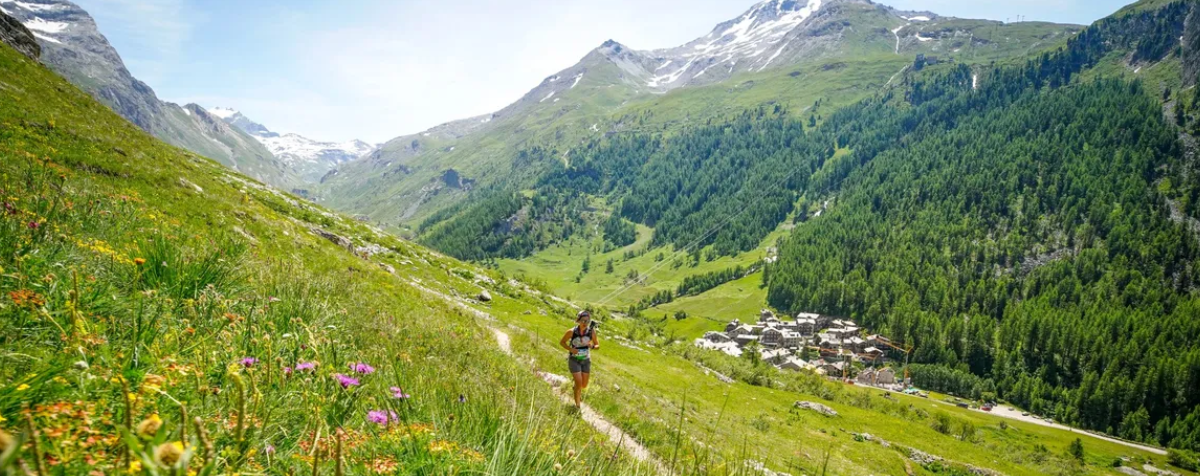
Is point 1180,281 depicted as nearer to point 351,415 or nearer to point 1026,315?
point 1026,315

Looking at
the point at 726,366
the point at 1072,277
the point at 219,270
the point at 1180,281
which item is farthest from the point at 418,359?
the point at 1180,281

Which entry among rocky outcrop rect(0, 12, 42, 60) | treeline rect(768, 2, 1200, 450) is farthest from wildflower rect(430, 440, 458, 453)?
treeline rect(768, 2, 1200, 450)

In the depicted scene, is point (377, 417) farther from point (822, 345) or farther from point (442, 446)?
point (822, 345)

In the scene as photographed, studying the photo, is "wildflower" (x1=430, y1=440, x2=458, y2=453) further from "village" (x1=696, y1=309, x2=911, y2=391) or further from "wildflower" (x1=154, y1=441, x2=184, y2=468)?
"village" (x1=696, y1=309, x2=911, y2=391)

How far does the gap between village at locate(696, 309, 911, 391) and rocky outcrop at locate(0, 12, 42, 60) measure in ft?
415

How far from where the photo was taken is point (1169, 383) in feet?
417

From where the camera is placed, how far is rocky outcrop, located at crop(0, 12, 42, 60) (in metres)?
47.2

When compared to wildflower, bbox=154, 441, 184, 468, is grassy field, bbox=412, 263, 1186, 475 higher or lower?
lower

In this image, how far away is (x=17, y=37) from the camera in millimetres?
49125

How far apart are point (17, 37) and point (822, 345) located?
170 metres

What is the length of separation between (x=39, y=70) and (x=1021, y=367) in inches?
7929

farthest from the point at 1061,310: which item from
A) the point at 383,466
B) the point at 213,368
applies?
the point at 213,368

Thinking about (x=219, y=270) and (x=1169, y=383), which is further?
(x=1169, y=383)

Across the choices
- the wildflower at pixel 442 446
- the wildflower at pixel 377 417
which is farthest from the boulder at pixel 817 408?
the wildflower at pixel 377 417
